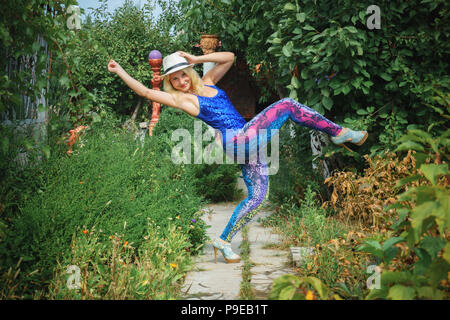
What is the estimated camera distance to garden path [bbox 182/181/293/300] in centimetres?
317

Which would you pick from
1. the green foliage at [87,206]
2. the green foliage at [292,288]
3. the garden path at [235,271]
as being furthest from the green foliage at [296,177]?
the green foliage at [292,288]

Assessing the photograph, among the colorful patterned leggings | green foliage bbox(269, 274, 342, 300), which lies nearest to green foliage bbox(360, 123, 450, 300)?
green foliage bbox(269, 274, 342, 300)

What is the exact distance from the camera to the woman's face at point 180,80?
3.81m

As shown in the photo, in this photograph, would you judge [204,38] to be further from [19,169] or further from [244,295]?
[244,295]

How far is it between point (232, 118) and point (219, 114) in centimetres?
12

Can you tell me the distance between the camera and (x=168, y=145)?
6980 millimetres

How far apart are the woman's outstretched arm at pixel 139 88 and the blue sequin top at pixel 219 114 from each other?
0.87 ft

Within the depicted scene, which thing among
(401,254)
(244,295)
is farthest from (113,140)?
(401,254)

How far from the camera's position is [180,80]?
150 inches

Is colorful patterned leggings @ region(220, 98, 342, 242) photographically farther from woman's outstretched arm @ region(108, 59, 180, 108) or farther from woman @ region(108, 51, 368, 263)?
woman's outstretched arm @ region(108, 59, 180, 108)

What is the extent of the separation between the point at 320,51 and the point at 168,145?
319 centimetres

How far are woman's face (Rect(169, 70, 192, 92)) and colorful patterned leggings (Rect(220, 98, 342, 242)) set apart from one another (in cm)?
56

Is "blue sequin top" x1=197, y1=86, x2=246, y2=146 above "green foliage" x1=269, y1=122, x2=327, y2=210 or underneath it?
above

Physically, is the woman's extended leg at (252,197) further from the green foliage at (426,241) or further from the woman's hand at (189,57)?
the green foliage at (426,241)
